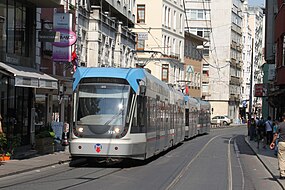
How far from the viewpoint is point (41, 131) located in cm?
2566

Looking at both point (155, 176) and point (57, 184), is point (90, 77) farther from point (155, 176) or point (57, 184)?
point (57, 184)

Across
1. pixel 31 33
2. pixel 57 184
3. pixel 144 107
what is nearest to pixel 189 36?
pixel 31 33

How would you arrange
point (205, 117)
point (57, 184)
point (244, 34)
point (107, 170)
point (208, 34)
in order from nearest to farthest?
point (57, 184) → point (107, 170) → point (205, 117) → point (208, 34) → point (244, 34)

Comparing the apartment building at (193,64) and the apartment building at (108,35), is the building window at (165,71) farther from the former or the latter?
the apartment building at (108,35)

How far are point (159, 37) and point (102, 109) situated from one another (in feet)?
Answer: 169

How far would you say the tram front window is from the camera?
65.5 ft

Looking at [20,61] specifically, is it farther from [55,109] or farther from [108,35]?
[108,35]

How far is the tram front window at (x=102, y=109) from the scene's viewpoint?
65.5ft

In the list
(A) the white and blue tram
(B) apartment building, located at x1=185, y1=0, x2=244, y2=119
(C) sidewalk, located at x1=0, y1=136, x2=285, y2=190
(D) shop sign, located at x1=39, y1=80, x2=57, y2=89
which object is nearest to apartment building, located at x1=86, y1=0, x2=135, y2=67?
(D) shop sign, located at x1=39, y1=80, x2=57, y2=89

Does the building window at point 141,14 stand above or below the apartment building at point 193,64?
above

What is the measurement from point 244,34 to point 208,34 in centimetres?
2251

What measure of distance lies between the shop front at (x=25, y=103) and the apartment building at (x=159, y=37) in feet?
128

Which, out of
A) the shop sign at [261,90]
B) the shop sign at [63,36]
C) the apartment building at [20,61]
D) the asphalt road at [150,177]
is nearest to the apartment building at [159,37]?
the shop sign at [261,90]

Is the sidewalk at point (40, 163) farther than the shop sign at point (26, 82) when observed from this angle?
No
